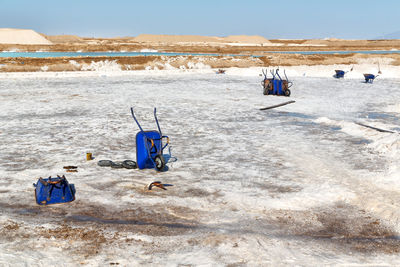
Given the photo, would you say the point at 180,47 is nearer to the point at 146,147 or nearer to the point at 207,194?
the point at 146,147

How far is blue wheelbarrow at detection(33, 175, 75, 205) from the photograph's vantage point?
6.64 meters

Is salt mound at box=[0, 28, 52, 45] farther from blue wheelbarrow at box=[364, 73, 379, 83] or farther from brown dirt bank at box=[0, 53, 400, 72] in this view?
blue wheelbarrow at box=[364, 73, 379, 83]

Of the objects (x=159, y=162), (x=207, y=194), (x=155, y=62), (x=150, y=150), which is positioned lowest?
(x=207, y=194)

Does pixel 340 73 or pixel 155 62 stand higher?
pixel 155 62

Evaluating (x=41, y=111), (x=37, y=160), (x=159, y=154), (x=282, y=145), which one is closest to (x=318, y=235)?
(x=159, y=154)

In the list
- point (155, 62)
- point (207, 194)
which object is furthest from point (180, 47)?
point (207, 194)

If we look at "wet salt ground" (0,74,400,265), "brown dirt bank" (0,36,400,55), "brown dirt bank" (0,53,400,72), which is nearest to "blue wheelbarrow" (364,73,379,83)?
"wet salt ground" (0,74,400,265)

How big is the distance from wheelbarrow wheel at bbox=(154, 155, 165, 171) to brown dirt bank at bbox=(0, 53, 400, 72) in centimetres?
3254

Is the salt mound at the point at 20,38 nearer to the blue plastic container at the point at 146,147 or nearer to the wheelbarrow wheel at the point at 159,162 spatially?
the blue plastic container at the point at 146,147

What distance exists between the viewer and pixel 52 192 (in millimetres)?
6684

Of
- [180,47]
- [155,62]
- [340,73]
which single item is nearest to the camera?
[340,73]

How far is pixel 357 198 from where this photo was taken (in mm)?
7066

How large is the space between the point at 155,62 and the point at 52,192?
37.2m

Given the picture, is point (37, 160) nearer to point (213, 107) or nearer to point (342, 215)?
point (342, 215)
